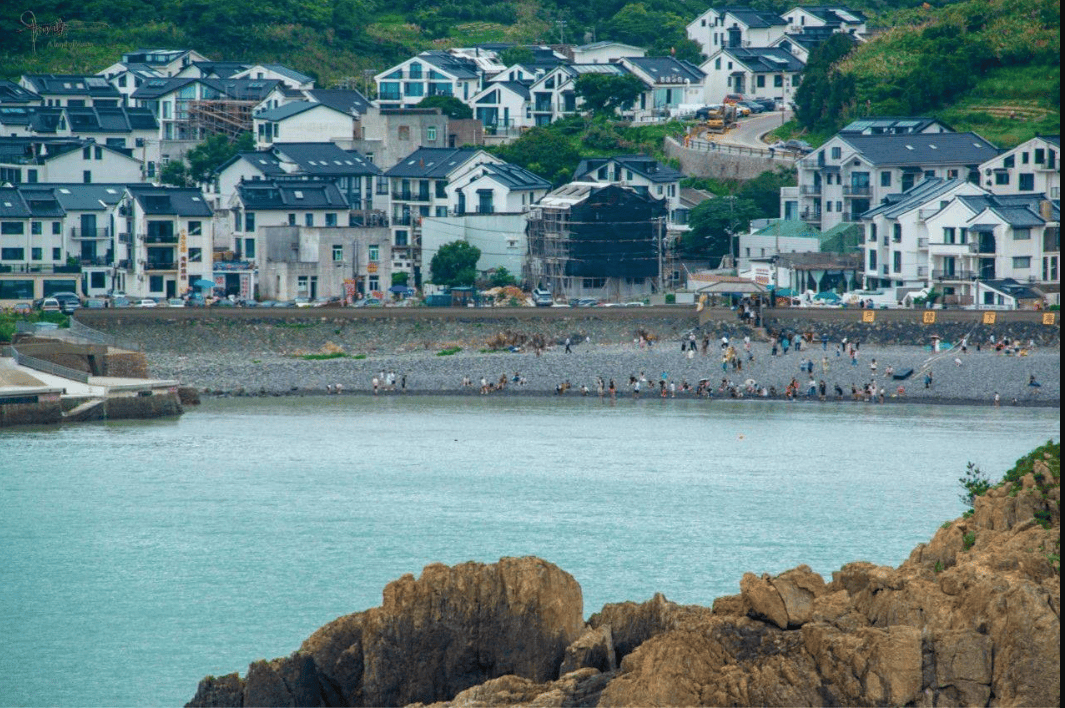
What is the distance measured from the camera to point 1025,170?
159ft

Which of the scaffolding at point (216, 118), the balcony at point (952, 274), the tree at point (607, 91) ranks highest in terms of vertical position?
the tree at point (607, 91)

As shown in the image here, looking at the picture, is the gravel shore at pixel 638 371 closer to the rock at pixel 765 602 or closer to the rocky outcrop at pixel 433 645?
the rocky outcrop at pixel 433 645

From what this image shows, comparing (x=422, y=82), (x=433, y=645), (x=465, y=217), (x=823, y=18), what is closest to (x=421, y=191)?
(x=465, y=217)

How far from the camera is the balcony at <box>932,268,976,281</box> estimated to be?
4494 centimetres

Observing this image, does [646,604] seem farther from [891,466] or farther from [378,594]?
[891,466]

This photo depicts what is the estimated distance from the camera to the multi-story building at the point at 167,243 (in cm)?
4797

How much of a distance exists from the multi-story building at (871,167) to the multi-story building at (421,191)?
8359 millimetres

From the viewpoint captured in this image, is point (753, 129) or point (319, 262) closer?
point (319, 262)

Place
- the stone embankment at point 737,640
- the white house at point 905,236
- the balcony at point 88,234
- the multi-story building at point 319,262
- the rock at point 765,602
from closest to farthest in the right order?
the stone embankment at point 737,640 < the rock at point 765,602 < the white house at point 905,236 < the multi-story building at point 319,262 < the balcony at point 88,234

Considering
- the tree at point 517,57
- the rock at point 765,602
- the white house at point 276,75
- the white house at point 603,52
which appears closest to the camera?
the rock at point 765,602

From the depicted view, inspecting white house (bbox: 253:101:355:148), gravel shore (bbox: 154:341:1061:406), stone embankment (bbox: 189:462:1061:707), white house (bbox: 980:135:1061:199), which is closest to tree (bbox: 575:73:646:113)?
white house (bbox: 253:101:355:148)

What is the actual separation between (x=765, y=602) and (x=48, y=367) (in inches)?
1070

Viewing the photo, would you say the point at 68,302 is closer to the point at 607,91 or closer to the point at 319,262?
the point at 319,262

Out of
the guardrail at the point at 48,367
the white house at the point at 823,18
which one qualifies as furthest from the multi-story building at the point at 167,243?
the white house at the point at 823,18
